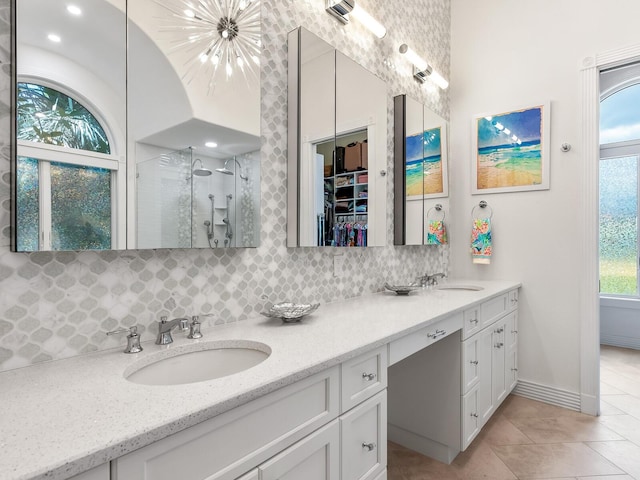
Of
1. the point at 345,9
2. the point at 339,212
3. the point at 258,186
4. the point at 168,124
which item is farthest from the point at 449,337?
the point at 345,9

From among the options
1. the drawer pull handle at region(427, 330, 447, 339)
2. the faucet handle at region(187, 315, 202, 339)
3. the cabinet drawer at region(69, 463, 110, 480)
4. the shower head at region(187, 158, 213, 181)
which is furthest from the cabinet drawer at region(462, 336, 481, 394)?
the cabinet drawer at region(69, 463, 110, 480)

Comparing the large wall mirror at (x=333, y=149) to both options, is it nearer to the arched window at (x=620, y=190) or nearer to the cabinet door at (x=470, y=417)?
the cabinet door at (x=470, y=417)

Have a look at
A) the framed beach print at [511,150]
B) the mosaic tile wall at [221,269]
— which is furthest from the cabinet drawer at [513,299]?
the framed beach print at [511,150]

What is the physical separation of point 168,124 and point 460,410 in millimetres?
1930

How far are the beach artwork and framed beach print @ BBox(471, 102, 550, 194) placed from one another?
36cm

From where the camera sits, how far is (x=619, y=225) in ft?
12.9

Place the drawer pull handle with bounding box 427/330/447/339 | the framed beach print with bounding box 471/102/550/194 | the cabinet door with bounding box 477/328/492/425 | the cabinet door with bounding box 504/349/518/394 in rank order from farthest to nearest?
the framed beach print with bounding box 471/102/550/194 < the cabinet door with bounding box 504/349/518/394 < the cabinet door with bounding box 477/328/492/425 < the drawer pull handle with bounding box 427/330/447/339

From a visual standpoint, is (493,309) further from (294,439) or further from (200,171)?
(200,171)

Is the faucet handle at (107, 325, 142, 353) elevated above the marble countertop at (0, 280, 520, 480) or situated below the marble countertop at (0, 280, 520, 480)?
above

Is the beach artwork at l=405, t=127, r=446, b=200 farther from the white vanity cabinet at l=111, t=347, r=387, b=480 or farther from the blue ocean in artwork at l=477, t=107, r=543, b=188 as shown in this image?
the white vanity cabinet at l=111, t=347, r=387, b=480

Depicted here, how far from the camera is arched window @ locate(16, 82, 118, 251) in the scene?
36.5 inches

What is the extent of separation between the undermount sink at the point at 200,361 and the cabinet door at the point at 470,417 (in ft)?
4.25

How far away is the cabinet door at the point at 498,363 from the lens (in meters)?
2.33

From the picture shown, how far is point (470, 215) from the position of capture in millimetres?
3082
